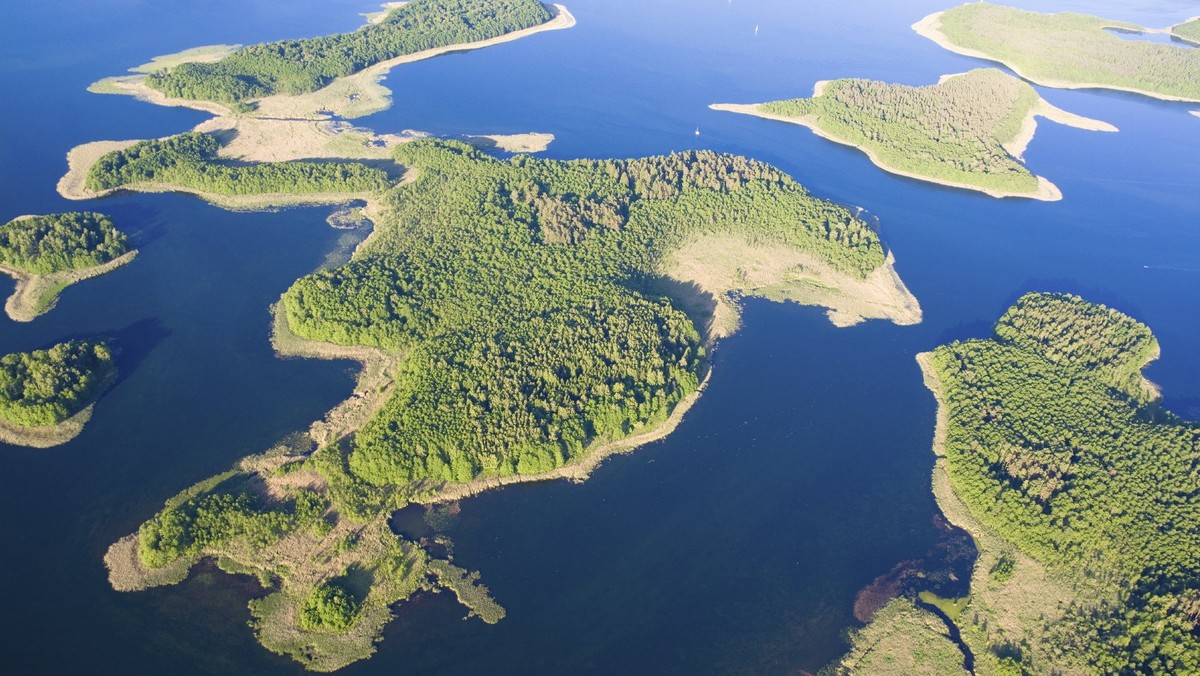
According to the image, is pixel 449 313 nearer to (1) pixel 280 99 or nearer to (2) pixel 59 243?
(2) pixel 59 243

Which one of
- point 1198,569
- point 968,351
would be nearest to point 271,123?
point 968,351

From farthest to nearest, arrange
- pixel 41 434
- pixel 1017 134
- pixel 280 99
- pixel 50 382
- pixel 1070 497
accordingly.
Result: pixel 1017 134 < pixel 280 99 < pixel 50 382 < pixel 41 434 < pixel 1070 497

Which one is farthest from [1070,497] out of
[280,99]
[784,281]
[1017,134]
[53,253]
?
[280,99]

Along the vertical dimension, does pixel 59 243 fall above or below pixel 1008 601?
above

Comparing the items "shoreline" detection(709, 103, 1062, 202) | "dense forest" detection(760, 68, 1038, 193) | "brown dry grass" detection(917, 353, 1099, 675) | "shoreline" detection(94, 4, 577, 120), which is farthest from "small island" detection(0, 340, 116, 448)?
"dense forest" detection(760, 68, 1038, 193)

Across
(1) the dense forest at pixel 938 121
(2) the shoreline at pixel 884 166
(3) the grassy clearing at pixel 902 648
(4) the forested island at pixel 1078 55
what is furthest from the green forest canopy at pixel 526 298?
(4) the forested island at pixel 1078 55

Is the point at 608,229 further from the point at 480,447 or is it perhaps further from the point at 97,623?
the point at 97,623

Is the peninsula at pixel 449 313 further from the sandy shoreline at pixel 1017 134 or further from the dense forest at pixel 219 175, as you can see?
the sandy shoreline at pixel 1017 134
